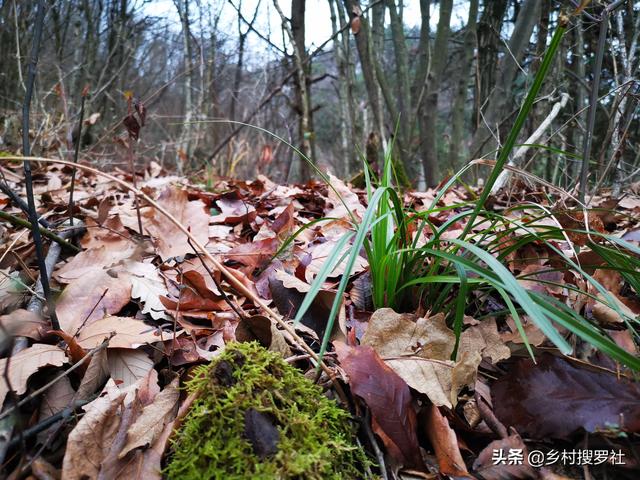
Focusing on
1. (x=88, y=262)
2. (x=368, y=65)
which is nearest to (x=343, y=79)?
(x=368, y=65)

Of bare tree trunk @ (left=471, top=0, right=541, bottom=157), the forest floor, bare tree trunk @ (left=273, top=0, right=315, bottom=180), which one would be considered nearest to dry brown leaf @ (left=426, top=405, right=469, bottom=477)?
the forest floor

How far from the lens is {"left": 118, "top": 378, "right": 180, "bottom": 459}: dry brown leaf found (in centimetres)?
69

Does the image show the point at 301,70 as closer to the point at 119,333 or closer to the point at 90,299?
the point at 90,299

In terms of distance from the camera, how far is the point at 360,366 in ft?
2.49

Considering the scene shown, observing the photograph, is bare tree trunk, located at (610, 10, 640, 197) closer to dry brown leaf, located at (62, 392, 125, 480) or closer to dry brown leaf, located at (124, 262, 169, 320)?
dry brown leaf, located at (124, 262, 169, 320)

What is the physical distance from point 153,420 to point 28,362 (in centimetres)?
30

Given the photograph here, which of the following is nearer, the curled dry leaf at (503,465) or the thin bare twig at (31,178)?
the curled dry leaf at (503,465)

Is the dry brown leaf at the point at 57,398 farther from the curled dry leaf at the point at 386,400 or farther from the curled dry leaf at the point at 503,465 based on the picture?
the curled dry leaf at the point at 503,465

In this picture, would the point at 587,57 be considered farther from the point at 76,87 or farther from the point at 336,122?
the point at 336,122

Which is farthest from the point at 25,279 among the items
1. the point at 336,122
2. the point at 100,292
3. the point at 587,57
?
the point at 336,122

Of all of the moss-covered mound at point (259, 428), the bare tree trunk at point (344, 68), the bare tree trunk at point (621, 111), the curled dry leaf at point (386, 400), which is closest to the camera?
the moss-covered mound at point (259, 428)

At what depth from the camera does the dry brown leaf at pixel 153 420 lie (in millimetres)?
686

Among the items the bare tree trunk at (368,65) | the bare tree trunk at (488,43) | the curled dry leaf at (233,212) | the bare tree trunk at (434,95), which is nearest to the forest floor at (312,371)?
the curled dry leaf at (233,212)

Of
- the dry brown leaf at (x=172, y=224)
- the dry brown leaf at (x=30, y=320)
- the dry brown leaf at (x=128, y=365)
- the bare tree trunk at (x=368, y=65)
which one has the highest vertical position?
the bare tree trunk at (x=368, y=65)
